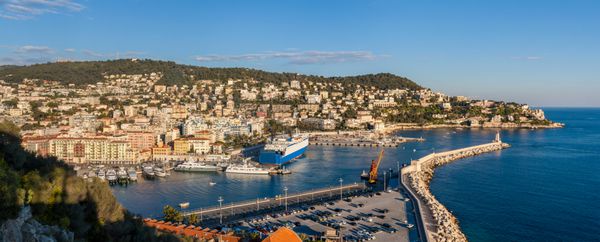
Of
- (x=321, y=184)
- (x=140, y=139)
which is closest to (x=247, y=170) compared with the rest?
(x=321, y=184)

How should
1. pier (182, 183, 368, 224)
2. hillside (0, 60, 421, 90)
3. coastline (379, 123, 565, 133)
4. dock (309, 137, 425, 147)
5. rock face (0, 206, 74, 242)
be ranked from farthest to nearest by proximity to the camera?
1. hillside (0, 60, 421, 90)
2. coastline (379, 123, 565, 133)
3. dock (309, 137, 425, 147)
4. pier (182, 183, 368, 224)
5. rock face (0, 206, 74, 242)

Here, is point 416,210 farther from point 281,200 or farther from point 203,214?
point 203,214

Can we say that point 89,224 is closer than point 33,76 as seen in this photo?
Yes

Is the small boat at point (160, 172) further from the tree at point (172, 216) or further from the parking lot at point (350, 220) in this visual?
the tree at point (172, 216)

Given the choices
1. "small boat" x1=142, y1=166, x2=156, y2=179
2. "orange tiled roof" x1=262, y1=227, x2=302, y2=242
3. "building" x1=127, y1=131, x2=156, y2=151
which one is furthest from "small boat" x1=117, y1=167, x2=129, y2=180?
"orange tiled roof" x1=262, y1=227, x2=302, y2=242

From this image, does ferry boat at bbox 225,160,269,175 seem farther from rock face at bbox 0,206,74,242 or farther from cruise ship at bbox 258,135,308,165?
rock face at bbox 0,206,74,242

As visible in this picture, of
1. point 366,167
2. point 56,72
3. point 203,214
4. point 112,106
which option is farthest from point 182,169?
point 56,72
